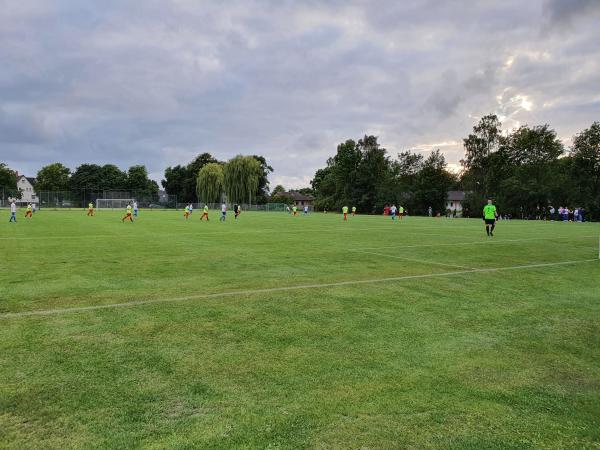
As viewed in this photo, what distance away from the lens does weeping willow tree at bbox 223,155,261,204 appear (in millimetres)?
86938

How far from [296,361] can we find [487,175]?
76719 mm

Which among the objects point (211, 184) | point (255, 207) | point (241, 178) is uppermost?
point (241, 178)

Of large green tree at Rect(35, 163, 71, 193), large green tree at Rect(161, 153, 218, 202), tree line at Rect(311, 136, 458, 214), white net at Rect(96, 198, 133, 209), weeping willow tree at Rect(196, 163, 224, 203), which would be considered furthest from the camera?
large green tree at Rect(35, 163, 71, 193)

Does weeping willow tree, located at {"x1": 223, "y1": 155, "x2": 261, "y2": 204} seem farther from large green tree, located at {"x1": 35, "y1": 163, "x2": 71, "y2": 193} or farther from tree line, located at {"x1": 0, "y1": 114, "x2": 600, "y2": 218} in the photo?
large green tree, located at {"x1": 35, "y1": 163, "x2": 71, "y2": 193}

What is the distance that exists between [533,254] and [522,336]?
1046 cm

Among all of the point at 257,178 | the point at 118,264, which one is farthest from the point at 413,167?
the point at 118,264

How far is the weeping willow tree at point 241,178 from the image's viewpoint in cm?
8694

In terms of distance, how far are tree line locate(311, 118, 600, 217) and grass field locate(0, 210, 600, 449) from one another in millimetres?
64896

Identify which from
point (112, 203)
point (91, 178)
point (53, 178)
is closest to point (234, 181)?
point (112, 203)

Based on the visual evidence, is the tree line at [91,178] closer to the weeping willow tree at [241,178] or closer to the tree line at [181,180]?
the tree line at [181,180]

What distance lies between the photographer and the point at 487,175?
74312 mm

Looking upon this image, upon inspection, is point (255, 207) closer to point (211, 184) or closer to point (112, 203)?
point (211, 184)

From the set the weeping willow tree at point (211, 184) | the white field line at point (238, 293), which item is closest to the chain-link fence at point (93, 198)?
the weeping willow tree at point (211, 184)

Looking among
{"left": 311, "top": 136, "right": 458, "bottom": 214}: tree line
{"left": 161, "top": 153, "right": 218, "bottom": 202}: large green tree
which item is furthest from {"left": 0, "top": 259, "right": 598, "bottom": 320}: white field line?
{"left": 161, "top": 153, "right": 218, "bottom": 202}: large green tree
